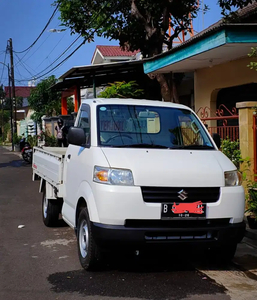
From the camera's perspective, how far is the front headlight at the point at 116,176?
187 inches

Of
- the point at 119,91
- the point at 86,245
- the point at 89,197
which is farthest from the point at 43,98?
the point at 89,197

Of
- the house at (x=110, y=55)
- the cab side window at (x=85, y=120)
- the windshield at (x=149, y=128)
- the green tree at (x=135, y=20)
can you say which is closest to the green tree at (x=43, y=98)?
the house at (x=110, y=55)

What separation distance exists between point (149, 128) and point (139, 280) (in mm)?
1919

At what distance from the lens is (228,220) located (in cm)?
495

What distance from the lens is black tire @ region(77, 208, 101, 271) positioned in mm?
4969

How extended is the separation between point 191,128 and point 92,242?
2141 millimetres

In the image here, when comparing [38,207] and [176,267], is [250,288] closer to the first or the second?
[176,267]

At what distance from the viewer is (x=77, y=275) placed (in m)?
5.11

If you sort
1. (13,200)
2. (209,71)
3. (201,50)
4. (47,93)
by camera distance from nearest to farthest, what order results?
1. (201,50)
2. (13,200)
3. (209,71)
4. (47,93)

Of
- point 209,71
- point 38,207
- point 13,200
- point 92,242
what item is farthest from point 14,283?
point 209,71

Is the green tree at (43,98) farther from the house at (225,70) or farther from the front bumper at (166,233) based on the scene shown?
the front bumper at (166,233)

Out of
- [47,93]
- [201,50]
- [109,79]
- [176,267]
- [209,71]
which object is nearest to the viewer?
[176,267]

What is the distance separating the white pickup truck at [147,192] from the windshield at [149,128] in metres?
0.01

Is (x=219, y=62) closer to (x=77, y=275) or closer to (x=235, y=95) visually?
(x=235, y=95)
